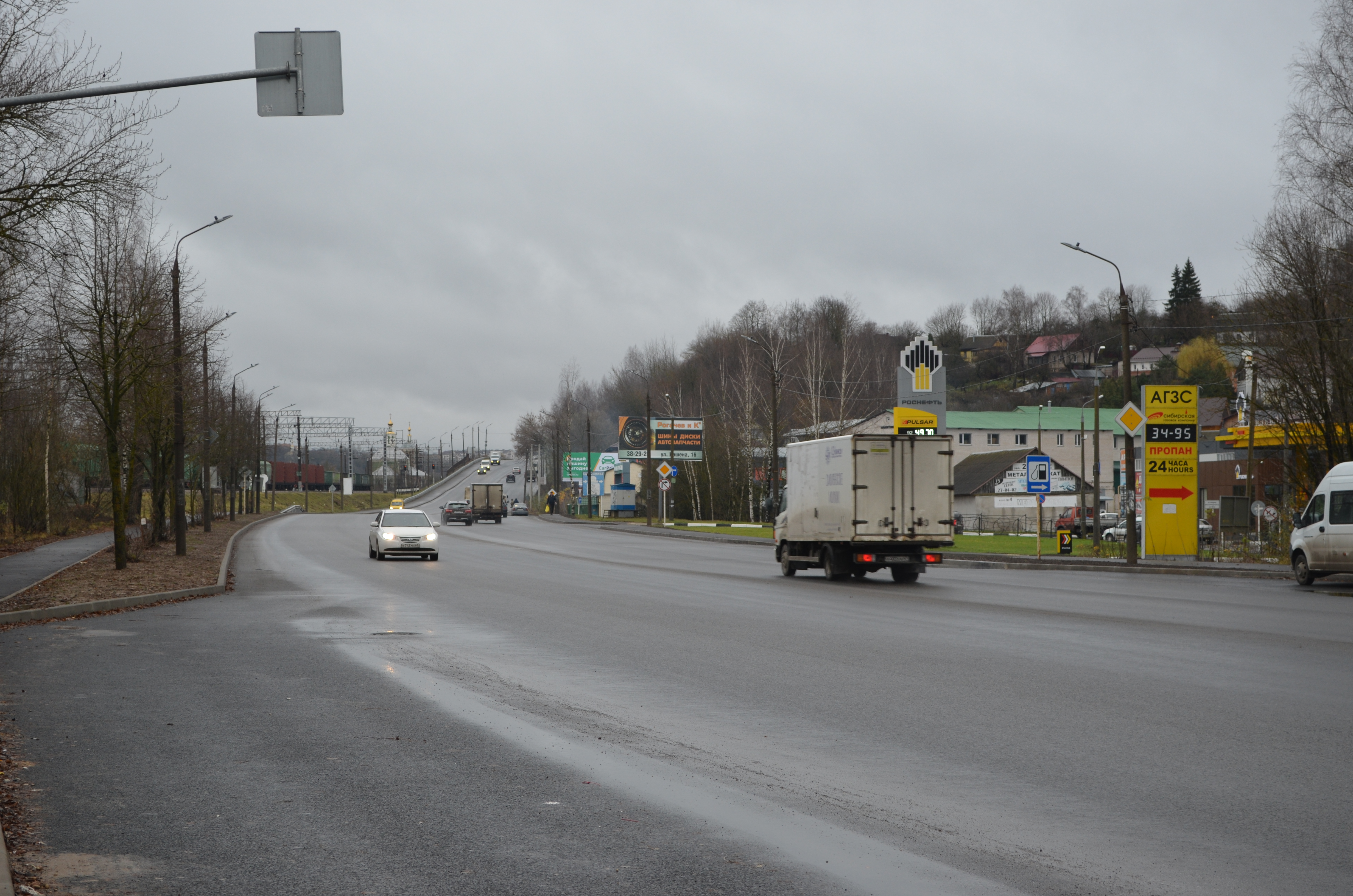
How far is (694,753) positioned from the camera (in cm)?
835

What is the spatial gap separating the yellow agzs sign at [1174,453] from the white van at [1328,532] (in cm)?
724

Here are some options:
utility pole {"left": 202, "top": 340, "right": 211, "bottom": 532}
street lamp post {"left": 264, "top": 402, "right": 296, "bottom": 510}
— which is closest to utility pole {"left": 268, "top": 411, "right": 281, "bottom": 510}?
street lamp post {"left": 264, "top": 402, "right": 296, "bottom": 510}

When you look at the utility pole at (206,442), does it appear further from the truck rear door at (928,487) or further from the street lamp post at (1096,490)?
the street lamp post at (1096,490)

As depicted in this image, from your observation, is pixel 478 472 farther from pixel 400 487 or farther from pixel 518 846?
pixel 518 846

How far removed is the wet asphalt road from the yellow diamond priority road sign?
15.4 metres

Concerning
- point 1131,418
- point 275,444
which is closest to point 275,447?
point 275,444

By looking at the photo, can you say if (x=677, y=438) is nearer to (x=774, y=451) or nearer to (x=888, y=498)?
(x=774, y=451)

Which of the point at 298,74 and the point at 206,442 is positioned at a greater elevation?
the point at 298,74

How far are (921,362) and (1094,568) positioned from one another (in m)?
18.6

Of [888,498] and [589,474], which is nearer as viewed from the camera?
[888,498]

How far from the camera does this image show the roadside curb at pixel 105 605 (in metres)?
17.8

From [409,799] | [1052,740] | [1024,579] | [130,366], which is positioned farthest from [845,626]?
[130,366]

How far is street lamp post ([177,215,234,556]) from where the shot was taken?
1200 inches

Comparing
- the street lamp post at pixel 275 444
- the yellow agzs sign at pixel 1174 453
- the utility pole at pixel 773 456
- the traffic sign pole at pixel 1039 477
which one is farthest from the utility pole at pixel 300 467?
the yellow agzs sign at pixel 1174 453
